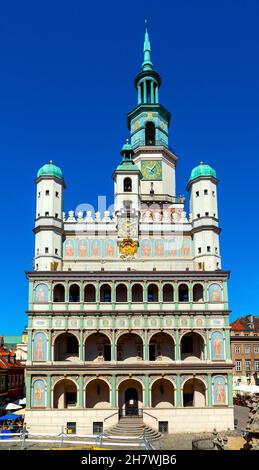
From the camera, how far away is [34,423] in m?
46.4

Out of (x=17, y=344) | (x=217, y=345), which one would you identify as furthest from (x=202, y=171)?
(x=17, y=344)

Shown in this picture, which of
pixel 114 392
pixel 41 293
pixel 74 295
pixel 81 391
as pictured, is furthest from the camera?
pixel 74 295

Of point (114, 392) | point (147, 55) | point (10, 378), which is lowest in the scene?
point (10, 378)

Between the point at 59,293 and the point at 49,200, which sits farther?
the point at 49,200

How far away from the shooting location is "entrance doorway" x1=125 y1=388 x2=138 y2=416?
48797 mm

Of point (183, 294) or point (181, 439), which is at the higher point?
point (183, 294)

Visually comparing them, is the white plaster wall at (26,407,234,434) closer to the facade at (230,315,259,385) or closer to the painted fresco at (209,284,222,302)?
the painted fresco at (209,284,222,302)

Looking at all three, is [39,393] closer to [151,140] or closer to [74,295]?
[74,295]

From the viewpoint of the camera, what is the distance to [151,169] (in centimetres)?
6125

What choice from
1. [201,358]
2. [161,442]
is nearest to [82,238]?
[201,358]

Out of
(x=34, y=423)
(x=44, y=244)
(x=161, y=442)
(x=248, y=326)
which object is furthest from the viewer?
(x=248, y=326)

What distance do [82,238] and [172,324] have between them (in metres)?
13.6

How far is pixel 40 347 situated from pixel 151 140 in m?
29.7

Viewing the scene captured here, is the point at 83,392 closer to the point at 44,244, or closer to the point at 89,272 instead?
the point at 89,272
